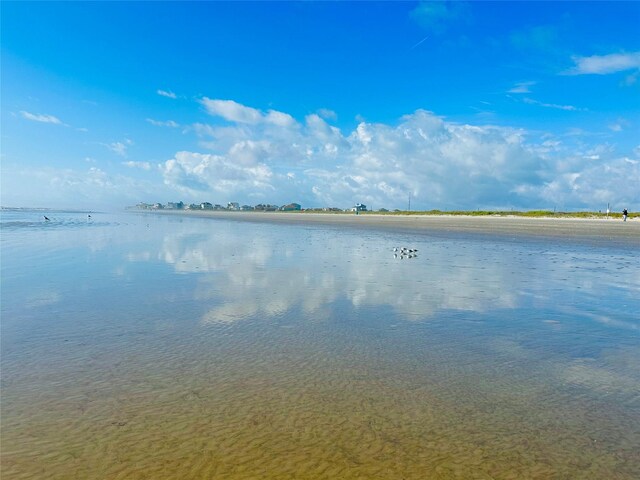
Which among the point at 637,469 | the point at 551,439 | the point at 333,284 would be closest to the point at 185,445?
the point at 551,439

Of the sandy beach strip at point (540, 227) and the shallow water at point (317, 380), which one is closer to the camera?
the shallow water at point (317, 380)

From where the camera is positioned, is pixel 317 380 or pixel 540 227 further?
pixel 540 227

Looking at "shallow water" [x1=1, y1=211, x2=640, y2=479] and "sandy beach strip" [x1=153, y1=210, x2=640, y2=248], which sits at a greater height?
"sandy beach strip" [x1=153, y1=210, x2=640, y2=248]

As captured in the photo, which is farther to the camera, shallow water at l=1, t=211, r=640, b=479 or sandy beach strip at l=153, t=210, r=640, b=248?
sandy beach strip at l=153, t=210, r=640, b=248

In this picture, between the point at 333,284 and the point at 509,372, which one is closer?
the point at 509,372

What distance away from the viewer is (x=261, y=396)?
620cm

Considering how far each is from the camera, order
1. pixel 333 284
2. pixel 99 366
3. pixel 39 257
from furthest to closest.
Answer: pixel 39 257, pixel 333 284, pixel 99 366

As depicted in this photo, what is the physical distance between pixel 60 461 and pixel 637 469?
682 cm

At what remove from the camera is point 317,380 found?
22.4 feet

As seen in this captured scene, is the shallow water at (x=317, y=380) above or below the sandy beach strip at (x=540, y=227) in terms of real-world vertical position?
below

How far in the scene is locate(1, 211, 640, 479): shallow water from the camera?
4719mm

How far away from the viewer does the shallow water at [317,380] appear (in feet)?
15.5

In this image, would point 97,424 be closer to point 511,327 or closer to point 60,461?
point 60,461

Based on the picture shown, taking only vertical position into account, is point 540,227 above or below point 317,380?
above
